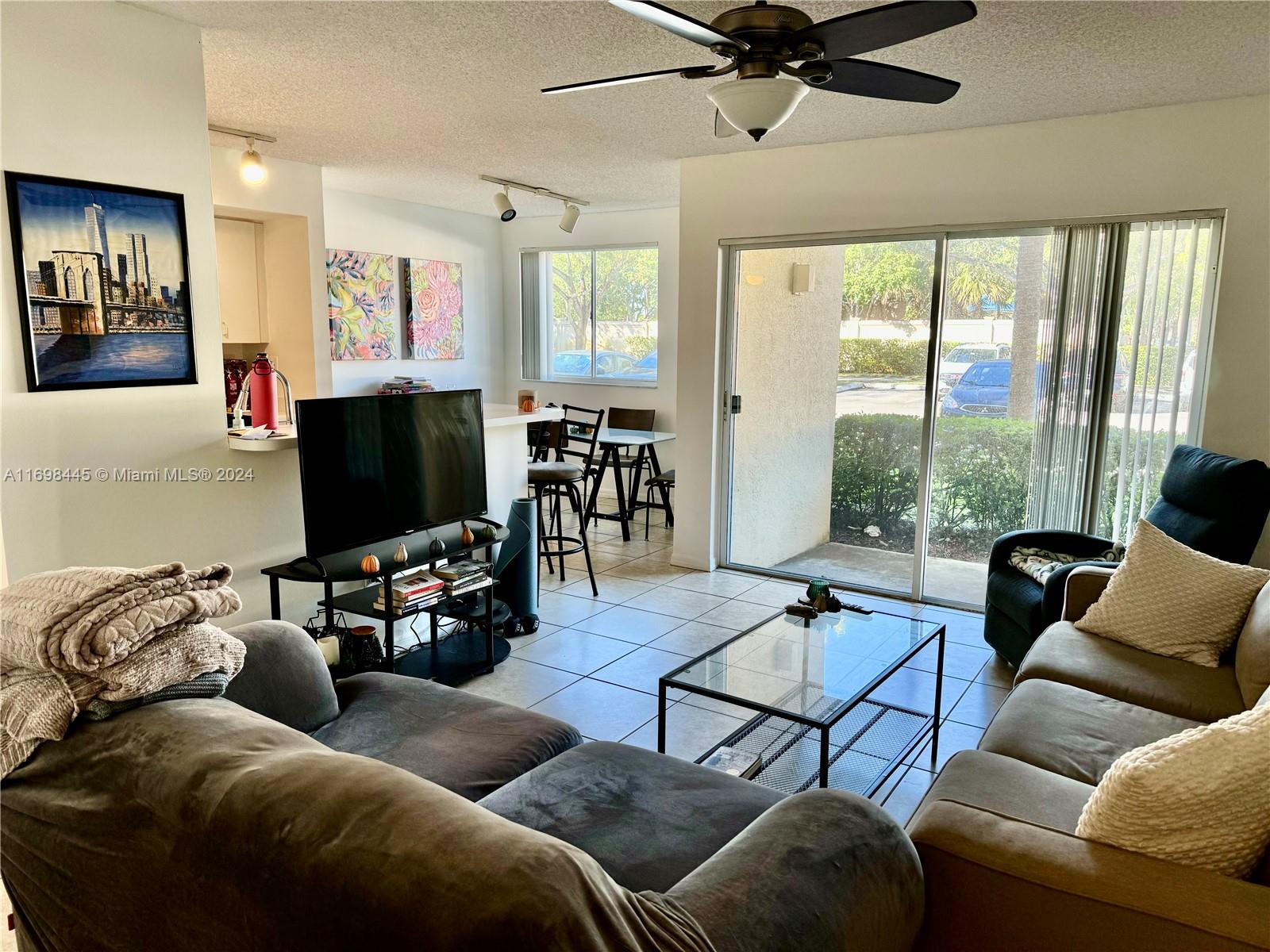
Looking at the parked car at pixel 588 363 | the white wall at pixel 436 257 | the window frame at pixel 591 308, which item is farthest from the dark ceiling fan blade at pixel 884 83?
the parked car at pixel 588 363

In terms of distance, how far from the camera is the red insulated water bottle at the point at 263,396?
3328 mm

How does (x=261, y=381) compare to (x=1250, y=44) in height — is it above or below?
below

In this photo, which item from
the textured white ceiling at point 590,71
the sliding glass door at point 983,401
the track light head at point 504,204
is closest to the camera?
the textured white ceiling at point 590,71

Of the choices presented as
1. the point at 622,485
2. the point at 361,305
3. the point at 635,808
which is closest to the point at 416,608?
the point at 635,808

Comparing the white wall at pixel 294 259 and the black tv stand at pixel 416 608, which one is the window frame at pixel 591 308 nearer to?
the white wall at pixel 294 259

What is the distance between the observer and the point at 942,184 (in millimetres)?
4289

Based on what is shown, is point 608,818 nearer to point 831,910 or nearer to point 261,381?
point 831,910

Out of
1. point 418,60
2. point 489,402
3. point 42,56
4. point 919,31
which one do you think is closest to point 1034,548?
point 919,31

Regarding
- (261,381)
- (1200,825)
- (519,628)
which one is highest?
(261,381)

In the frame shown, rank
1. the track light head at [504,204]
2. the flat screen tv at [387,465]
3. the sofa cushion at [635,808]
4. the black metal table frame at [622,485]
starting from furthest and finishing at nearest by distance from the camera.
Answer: the black metal table frame at [622,485]
the track light head at [504,204]
the flat screen tv at [387,465]
the sofa cushion at [635,808]

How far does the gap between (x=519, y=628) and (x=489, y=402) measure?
4.15 meters

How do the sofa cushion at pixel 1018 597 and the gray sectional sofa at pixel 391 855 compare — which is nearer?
the gray sectional sofa at pixel 391 855

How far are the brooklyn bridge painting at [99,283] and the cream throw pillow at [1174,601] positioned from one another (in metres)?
3.28

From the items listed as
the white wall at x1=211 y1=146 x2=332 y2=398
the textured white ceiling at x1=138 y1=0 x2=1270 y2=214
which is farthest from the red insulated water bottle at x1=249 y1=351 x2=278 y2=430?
the white wall at x1=211 y1=146 x2=332 y2=398
